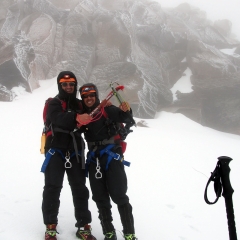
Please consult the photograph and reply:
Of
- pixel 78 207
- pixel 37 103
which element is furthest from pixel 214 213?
pixel 37 103

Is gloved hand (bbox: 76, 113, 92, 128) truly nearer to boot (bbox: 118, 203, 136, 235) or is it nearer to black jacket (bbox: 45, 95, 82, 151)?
black jacket (bbox: 45, 95, 82, 151)

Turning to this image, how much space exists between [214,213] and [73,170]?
14.1ft

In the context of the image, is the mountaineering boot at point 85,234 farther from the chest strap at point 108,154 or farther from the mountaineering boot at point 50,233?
the chest strap at point 108,154

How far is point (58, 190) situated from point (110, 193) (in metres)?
0.93

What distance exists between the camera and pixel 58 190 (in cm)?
414

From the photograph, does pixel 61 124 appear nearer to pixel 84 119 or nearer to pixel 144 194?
pixel 84 119

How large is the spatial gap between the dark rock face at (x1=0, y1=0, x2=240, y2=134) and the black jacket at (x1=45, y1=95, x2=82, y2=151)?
74.3 feet

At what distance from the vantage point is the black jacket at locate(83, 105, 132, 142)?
169 inches

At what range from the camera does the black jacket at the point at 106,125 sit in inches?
169

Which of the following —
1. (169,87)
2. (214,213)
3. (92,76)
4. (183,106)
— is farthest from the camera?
(169,87)

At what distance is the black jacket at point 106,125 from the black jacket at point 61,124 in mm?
235

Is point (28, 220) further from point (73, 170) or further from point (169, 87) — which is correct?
point (169, 87)

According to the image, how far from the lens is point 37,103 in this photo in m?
21.9

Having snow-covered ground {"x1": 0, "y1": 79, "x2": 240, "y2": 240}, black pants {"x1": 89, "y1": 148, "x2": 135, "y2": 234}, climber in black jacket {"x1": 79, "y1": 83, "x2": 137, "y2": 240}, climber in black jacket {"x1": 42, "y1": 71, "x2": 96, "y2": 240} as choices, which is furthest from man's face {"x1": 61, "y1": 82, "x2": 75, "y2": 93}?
snow-covered ground {"x1": 0, "y1": 79, "x2": 240, "y2": 240}
